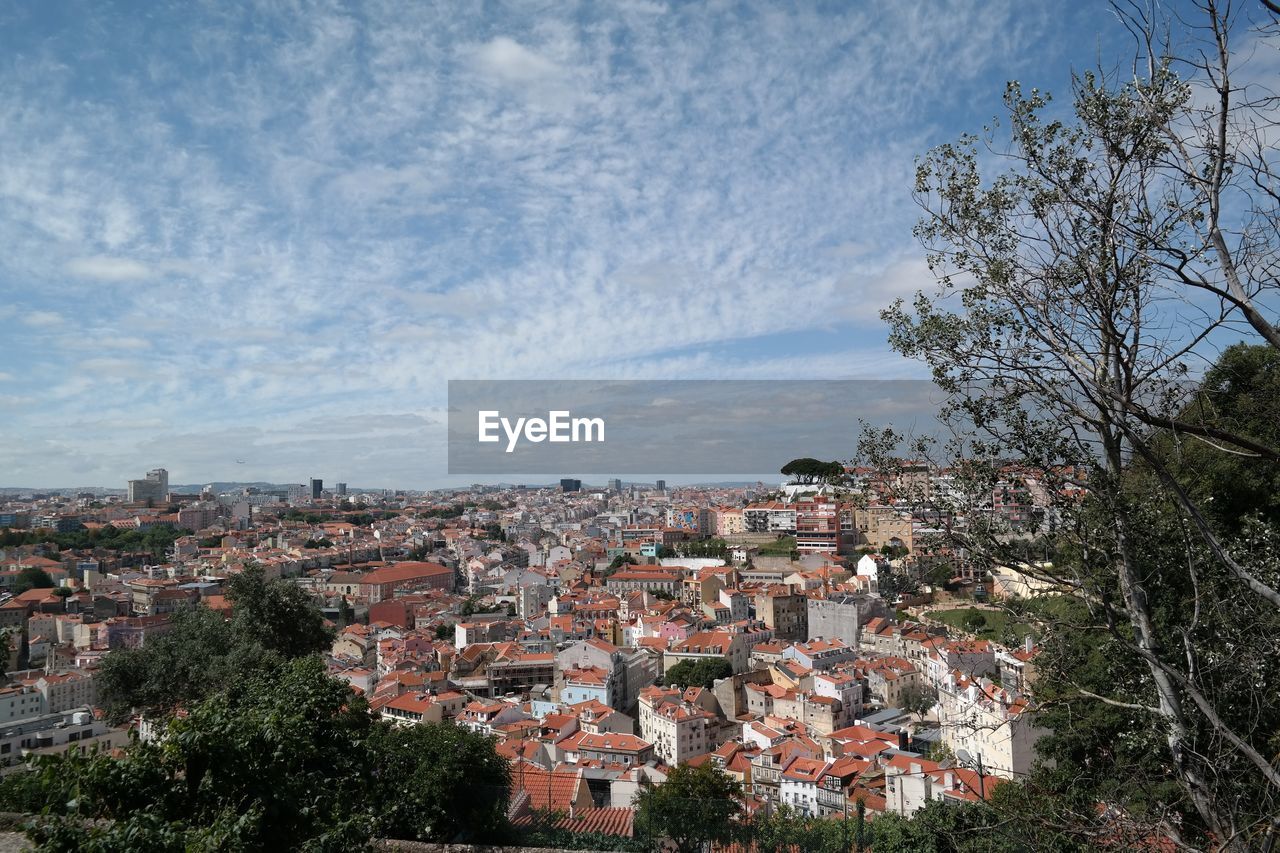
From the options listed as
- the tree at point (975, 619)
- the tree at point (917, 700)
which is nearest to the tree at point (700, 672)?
the tree at point (917, 700)

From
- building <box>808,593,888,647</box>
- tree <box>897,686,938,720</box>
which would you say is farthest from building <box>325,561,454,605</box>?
tree <box>897,686,938,720</box>

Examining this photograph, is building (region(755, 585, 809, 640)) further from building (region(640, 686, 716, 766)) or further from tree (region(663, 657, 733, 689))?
building (region(640, 686, 716, 766))

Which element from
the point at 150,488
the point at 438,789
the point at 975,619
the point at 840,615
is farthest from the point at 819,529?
the point at 150,488

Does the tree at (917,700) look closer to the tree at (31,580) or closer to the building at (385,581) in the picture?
the building at (385,581)

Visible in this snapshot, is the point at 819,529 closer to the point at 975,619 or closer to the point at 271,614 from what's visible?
the point at 975,619

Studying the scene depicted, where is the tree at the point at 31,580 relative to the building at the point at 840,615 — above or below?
above

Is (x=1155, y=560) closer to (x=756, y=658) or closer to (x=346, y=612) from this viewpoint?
(x=756, y=658)

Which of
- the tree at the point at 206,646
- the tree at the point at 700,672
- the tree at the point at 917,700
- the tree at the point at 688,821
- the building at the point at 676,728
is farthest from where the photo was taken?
the tree at the point at 700,672
